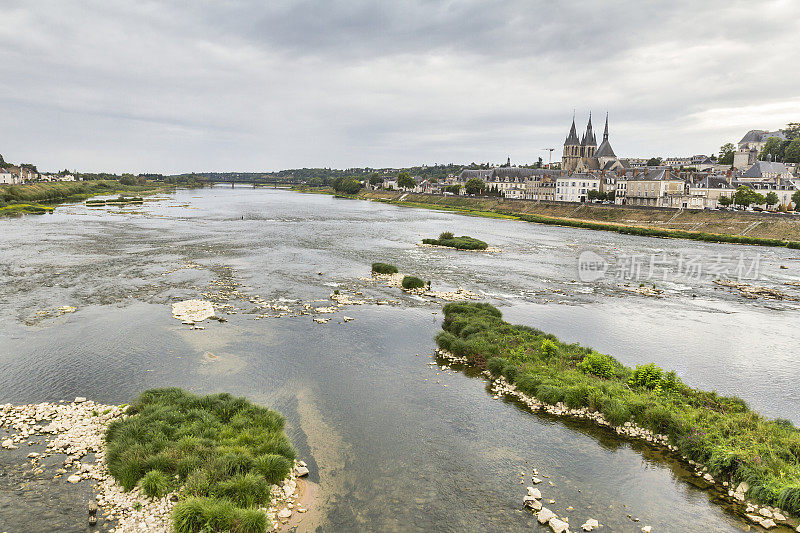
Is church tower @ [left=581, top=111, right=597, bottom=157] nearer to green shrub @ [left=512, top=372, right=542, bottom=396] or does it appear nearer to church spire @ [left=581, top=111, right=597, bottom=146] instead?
church spire @ [left=581, top=111, right=597, bottom=146]

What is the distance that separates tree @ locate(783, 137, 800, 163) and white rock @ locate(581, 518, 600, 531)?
169m

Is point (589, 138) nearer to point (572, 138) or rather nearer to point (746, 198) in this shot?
point (572, 138)

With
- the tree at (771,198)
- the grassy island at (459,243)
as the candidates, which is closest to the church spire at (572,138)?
the tree at (771,198)

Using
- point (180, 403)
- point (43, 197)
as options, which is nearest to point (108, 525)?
point (180, 403)

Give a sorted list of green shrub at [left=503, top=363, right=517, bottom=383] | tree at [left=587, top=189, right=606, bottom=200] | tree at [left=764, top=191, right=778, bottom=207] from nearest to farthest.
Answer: green shrub at [left=503, top=363, right=517, bottom=383], tree at [left=764, top=191, right=778, bottom=207], tree at [left=587, top=189, right=606, bottom=200]

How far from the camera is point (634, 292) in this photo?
125ft

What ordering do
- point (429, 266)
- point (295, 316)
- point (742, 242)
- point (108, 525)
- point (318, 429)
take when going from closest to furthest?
point (108, 525), point (318, 429), point (295, 316), point (429, 266), point (742, 242)

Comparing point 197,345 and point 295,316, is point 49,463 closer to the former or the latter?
point 197,345

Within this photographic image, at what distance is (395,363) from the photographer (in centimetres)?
2156

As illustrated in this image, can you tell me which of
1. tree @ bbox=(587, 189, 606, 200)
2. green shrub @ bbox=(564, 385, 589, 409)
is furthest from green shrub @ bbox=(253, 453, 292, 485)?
tree @ bbox=(587, 189, 606, 200)

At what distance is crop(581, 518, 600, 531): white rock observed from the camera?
11.4 meters

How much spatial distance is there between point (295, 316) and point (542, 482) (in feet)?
59.4

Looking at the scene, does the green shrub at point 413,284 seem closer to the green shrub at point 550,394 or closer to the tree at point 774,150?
the green shrub at point 550,394

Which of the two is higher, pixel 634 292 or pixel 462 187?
pixel 462 187
